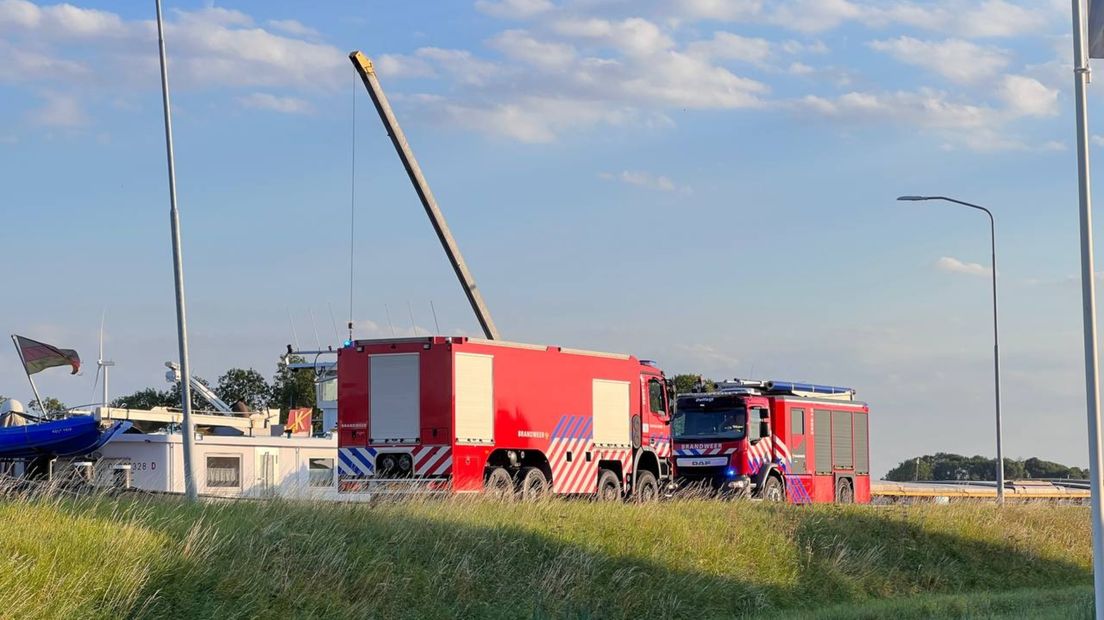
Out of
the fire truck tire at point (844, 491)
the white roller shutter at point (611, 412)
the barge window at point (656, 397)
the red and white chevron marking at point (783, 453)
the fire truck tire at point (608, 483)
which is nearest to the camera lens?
the fire truck tire at point (608, 483)

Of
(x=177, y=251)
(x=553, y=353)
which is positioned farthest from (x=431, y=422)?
(x=177, y=251)

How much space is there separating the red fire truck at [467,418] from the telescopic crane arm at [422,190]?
38.9 ft

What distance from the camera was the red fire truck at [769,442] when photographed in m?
32.2

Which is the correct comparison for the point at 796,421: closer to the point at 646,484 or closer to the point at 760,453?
the point at 760,453

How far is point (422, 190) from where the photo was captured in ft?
130

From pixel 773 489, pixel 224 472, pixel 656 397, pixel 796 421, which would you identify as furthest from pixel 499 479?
pixel 796 421

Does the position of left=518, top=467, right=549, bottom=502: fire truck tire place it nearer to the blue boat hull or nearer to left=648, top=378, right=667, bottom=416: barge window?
left=648, top=378, right=667, bottom=416: barge window

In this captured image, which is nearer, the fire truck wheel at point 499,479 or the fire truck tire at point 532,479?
the fire truck wheel at point 499,479

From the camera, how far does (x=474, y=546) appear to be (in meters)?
17.8

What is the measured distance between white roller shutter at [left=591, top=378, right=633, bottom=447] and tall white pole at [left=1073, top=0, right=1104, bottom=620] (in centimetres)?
1575

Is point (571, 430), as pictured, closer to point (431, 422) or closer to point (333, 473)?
point (431, 422)

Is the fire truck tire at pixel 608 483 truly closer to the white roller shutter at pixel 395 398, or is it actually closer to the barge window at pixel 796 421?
the white roller shutter at pixel 395 398

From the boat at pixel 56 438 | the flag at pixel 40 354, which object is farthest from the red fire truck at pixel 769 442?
the flag at pixel 40 354

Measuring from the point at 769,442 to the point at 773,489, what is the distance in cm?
112
